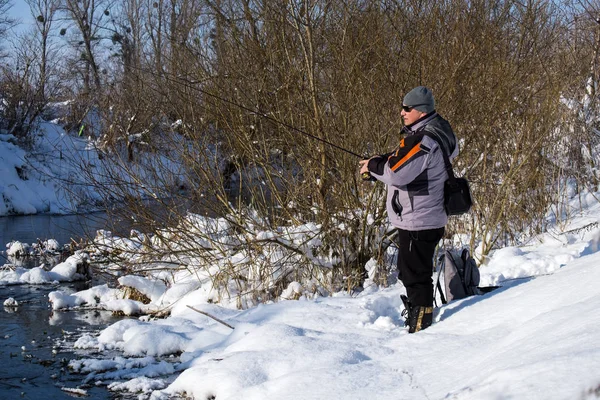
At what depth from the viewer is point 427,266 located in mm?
4426

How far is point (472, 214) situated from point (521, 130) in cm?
106

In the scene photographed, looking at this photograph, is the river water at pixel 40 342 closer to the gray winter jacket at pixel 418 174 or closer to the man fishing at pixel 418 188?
the man fishing at pixel 418 188

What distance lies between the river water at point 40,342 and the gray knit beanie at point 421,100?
9.29 feet

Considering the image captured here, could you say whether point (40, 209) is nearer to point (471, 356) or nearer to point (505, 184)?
point (505, 184)

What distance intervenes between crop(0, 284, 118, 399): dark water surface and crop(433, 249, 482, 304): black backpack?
256 centimetres

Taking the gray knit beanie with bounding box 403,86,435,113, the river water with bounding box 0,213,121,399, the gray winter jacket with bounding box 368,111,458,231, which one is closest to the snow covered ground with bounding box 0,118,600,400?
the river water with bounding box 0,213,121,399

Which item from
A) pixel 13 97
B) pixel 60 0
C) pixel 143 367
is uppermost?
pixel 60 0

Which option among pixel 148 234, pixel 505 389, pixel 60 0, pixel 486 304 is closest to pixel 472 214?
pixel 486 304

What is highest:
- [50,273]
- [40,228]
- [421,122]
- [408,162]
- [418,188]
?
[421,122]

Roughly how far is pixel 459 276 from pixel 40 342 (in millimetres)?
3706

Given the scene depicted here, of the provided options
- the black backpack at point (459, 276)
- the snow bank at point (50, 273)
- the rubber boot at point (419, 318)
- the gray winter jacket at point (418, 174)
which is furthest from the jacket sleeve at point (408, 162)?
the snow bank at point (50, 273)

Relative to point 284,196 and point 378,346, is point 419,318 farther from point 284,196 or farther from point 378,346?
point 284,196

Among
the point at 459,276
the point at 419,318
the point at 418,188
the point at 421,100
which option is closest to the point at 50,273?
the point at 459,276

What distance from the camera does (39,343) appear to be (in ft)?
19.3
